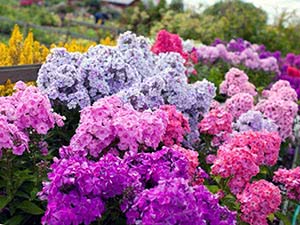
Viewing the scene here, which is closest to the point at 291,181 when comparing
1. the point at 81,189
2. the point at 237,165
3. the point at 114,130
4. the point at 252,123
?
the point at 237,165

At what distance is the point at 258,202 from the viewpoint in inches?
124

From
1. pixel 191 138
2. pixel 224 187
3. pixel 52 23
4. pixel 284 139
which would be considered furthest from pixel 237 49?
pixel 52 23

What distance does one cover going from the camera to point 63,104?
4.20 meters

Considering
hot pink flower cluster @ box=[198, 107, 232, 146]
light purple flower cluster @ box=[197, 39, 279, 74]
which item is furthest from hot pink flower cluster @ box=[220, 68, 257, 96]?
light purple flower cluster @ box=[197, 39, 279, 74]

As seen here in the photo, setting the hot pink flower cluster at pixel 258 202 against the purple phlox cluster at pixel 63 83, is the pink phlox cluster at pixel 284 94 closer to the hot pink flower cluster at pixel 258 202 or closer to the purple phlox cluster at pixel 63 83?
the purple phlox cluster at pixel 63 83

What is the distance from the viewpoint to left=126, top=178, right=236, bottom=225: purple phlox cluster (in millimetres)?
2312

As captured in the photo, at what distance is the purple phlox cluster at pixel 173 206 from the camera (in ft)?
7.59

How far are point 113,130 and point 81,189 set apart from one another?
0.80 m

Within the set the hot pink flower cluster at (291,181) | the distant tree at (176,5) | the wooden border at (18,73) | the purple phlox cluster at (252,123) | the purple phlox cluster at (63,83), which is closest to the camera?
the hot pink flower cluster at (291,181)

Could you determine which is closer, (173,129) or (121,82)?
(173,129)

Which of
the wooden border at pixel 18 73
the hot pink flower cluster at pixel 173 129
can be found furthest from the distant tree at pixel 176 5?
the hot pink flower cluster at pixel 173 129

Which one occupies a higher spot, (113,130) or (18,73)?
(113,130)

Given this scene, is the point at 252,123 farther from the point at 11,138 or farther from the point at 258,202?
the point at 11,138

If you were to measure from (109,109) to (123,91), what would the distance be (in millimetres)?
932
